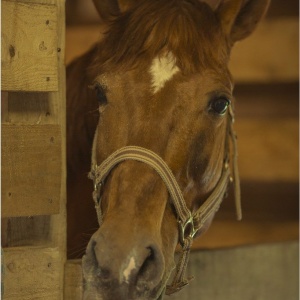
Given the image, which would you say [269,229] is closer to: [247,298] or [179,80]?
[247,298]

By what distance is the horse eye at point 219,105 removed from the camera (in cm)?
199

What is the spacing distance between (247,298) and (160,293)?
44.2 inches

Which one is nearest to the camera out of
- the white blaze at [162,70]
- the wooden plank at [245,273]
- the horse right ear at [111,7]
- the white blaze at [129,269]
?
the white blaze at [129,269]

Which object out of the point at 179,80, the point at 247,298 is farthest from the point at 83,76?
the point at 247,298

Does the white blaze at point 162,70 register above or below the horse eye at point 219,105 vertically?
above

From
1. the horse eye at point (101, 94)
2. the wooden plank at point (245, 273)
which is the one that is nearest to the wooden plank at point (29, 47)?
the horse eye at point (101, 94)

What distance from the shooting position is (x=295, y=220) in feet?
14.3

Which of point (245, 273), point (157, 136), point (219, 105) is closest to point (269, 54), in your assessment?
point (245, 273)

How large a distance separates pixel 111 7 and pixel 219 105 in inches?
23.3

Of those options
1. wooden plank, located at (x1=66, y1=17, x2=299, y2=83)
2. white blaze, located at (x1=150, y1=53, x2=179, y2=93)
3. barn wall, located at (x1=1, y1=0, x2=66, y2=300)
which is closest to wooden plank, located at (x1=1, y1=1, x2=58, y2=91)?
barn wall, located at (x1=1, y1=0, x2=66, y2=300)

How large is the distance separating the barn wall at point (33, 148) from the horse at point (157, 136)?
0.13 meters

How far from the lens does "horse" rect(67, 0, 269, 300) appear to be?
5.44ft

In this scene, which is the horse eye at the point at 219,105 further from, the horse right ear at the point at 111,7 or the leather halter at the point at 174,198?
the horse right ear at the point at 111,7

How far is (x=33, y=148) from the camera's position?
6.54ft
